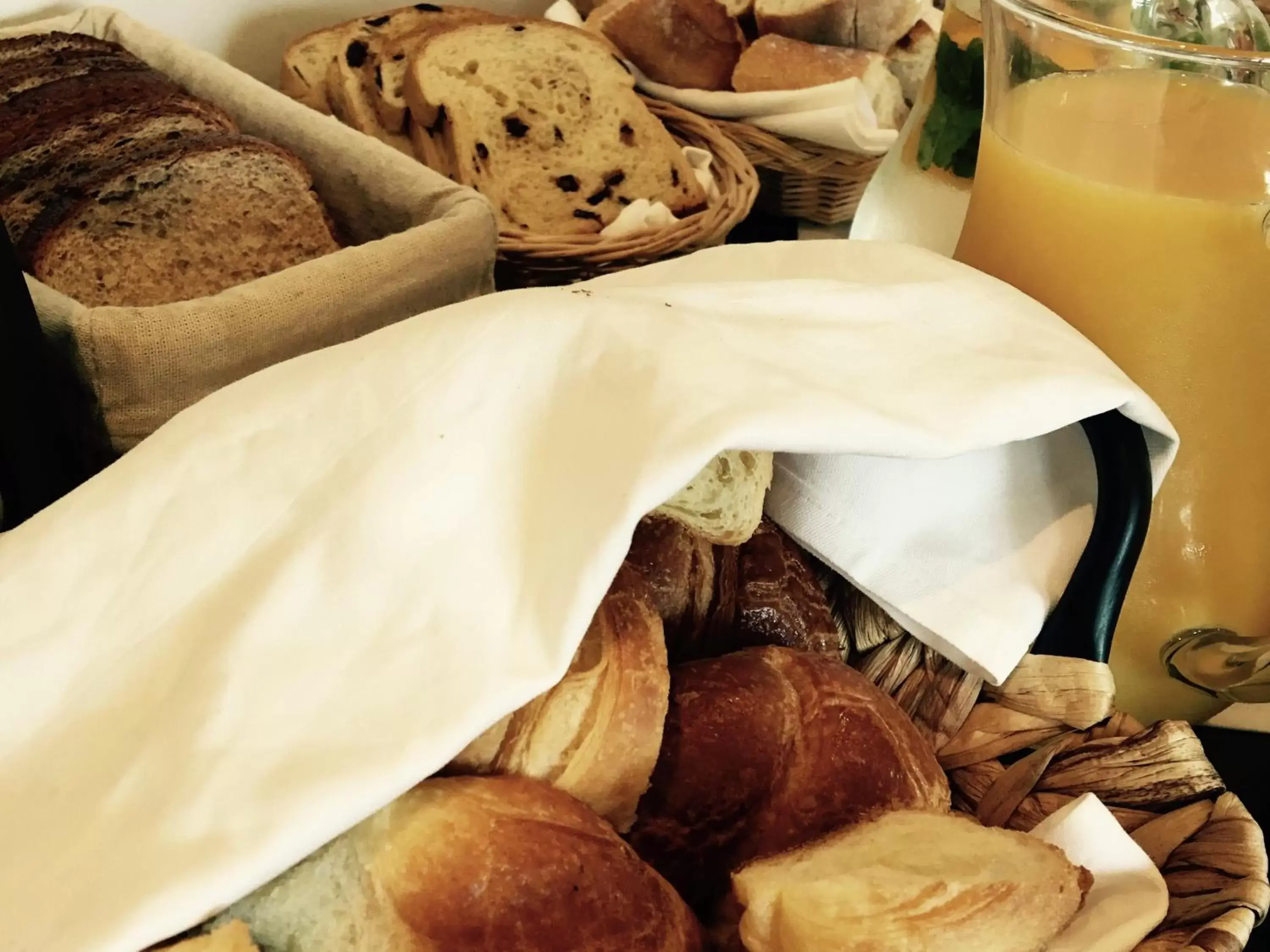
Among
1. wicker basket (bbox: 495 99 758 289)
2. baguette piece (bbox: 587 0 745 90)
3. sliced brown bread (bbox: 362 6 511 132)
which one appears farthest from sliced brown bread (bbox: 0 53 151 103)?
baguette piece (bbox: 587 0 745 90)

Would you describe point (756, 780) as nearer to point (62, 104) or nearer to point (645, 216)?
point (645, 216)

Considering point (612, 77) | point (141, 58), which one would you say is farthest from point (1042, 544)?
point (141, 58)

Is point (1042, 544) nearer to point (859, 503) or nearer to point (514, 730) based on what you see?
point (859, 503)

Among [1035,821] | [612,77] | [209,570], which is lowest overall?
[1035,821]

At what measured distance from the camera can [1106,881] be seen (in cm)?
44

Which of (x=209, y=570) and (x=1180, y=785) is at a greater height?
(x=209, y=570)

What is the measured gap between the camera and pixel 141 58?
0.99 metres

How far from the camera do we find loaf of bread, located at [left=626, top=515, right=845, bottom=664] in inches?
21.2

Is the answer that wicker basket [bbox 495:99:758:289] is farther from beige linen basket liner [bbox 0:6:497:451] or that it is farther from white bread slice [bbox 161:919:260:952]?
white bread slice [bbox 161:919:260:952]

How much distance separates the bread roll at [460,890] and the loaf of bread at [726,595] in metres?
→ 0.16

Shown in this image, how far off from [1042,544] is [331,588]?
364 mm

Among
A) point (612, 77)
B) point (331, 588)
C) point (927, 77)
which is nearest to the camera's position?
point (331, 588)

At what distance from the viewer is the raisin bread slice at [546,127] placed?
41.9 inches

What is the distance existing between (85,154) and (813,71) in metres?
0.70
